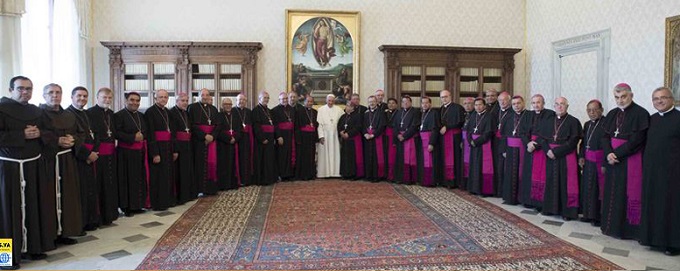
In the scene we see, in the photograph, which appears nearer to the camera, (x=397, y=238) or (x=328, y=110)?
(x=397, y=238)

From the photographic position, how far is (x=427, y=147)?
8.05m

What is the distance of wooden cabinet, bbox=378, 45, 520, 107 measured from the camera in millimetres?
9828

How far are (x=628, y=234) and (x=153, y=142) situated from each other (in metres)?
5.69

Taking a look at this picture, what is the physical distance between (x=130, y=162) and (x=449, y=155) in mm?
4972

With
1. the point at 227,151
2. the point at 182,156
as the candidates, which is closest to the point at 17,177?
the point at 182,156

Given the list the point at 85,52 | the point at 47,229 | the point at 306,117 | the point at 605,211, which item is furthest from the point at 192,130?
the point at 605,211

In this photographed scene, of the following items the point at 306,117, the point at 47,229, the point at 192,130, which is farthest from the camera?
the point at 306,117

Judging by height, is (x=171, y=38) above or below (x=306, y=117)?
above

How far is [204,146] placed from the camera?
7.19m

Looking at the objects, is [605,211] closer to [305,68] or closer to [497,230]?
[497,230]

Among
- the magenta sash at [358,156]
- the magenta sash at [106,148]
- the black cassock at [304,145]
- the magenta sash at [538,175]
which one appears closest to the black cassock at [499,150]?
the magenta sash at [538,175]

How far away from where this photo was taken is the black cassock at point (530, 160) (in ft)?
19.9

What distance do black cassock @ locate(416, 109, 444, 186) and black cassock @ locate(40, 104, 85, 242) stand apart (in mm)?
5317

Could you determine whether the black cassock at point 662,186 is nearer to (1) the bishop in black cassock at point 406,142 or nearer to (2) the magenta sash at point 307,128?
(1) the bishop in black cassock at point 406,142
